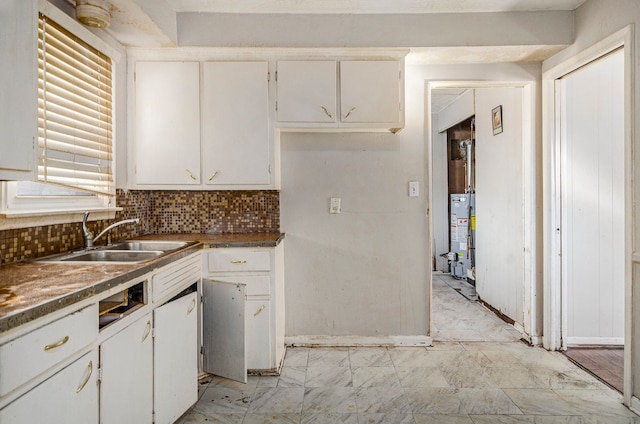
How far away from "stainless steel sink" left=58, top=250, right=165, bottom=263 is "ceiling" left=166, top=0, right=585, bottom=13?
1.62m

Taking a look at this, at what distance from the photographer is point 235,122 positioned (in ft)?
8.50

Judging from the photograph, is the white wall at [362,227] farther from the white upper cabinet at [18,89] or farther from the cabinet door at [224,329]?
the white upper cabinet at [18,89]

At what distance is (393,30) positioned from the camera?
2557 mm

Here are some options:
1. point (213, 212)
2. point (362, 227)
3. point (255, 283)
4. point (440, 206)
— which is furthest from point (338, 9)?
point (440, 206)

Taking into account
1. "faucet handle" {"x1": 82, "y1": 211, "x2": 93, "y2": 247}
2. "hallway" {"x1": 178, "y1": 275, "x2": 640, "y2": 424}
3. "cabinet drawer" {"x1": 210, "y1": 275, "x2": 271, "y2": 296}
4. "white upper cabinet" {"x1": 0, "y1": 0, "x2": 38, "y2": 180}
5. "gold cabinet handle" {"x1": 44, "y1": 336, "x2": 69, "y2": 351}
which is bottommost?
"hallway" {"x1": 178, "y1": 275, "x2": 640, "y2": 424}

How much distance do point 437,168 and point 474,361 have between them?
3.74 metres

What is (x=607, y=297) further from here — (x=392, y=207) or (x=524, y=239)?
(x=392, y=207)

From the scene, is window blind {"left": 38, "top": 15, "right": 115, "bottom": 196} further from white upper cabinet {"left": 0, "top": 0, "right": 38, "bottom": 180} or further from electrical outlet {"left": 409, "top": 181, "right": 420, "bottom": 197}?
electrical outlet {"left": 409, "top": 181, "right": 420, "bottom": 197}

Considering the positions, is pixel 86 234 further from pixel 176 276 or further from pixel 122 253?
pixel 176 276

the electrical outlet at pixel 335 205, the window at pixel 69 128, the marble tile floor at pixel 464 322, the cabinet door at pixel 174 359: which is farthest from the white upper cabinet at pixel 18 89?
the marble tile floor at pixel 464 322

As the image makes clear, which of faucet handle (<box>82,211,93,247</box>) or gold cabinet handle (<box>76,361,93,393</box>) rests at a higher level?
faucet handle (<box>82,211,93,247</box>)

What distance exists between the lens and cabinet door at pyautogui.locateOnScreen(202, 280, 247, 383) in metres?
2.12

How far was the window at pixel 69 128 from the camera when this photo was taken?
70.3 inches

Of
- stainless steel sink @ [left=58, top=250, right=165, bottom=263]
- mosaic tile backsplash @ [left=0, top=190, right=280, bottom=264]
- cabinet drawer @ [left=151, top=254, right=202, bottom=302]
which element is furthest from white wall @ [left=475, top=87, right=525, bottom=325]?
stainless steel sink @ [left=58, top=250, right=165, bottom=263]
